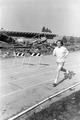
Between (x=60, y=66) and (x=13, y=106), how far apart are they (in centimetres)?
304

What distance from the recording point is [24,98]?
5.34 metres

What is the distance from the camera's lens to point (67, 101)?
17.1 ft

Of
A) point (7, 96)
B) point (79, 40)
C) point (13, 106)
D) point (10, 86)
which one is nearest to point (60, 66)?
point (10, 86)

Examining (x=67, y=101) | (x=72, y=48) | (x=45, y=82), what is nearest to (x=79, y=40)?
(x=72, y=48)

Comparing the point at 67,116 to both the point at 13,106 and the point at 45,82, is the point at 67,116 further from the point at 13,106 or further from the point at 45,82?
the point at 45,82

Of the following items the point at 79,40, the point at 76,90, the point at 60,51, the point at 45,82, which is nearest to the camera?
the point at 76,90

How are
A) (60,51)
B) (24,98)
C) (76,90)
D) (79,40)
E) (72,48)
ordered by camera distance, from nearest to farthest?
(24,98)
(76,90)
(60,51)
(72,48)
(79,40)

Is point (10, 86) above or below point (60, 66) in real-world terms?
below

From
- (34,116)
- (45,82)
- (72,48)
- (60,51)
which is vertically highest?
(60,51)

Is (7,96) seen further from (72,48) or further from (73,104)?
(72,48)

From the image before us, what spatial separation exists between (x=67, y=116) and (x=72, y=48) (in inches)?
932

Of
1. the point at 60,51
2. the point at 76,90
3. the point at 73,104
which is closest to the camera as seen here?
the point at 73,104

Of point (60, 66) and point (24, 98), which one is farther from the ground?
point (60, 66)

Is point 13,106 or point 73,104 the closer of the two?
point 13,106
